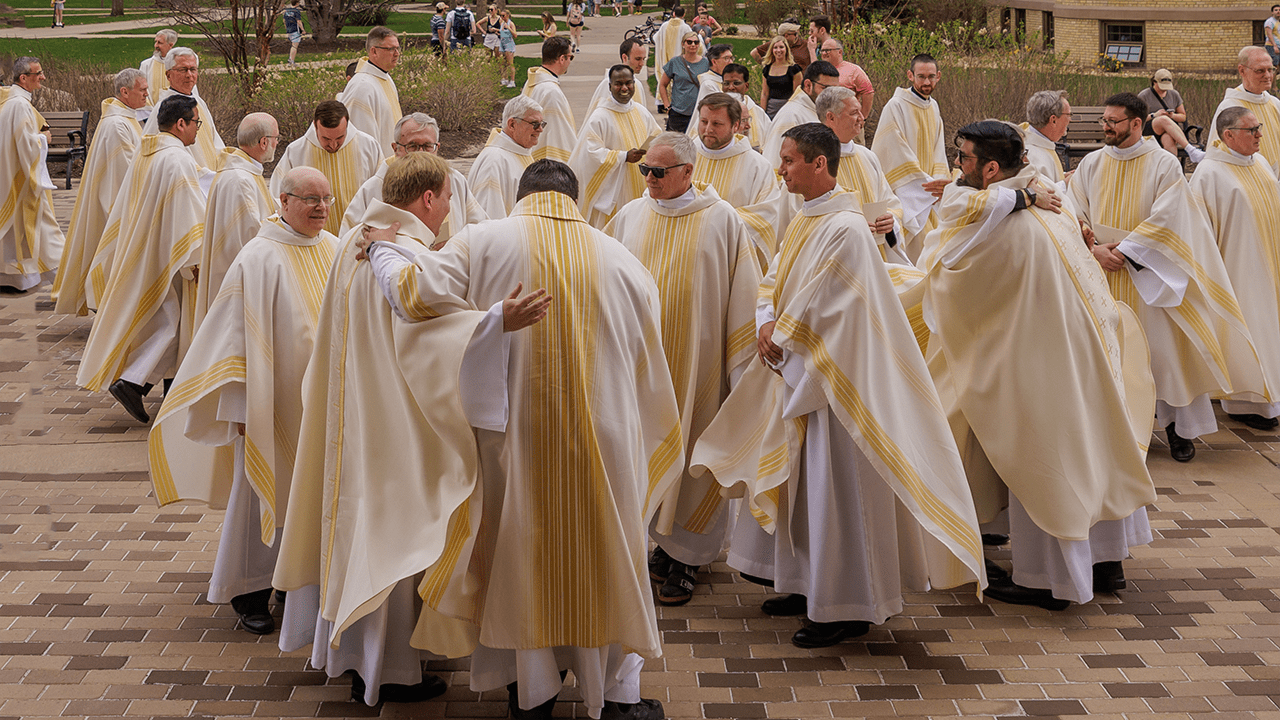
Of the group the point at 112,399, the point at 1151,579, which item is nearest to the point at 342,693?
the point at 1151,579

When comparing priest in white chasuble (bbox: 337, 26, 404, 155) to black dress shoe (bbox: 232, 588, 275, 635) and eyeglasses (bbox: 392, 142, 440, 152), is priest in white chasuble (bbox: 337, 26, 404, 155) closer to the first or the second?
eyeglasses (bbox: 392, 142, 440, 152)

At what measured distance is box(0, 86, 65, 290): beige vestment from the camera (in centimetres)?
1058

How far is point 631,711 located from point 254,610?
69.0 inches

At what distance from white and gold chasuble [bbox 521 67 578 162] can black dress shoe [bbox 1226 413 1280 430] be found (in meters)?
4.81

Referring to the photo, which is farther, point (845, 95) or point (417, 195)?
point (845, 95)

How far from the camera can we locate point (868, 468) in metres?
4.84

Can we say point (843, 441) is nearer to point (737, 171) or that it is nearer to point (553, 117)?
point (737, 171)

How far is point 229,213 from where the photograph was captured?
6469mm

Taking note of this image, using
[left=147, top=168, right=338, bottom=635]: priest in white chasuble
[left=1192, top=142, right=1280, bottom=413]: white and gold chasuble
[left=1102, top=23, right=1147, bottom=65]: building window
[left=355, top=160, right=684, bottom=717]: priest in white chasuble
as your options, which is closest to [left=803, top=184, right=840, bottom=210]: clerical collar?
[left=355, top=160, right=684, bottom=717]: priest in white chasuble

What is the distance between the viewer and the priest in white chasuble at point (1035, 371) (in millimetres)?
5133

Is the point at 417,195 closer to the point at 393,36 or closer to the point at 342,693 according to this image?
the point at 342,693

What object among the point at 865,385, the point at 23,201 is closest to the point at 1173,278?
the point at 865,385

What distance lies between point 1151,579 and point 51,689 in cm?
447

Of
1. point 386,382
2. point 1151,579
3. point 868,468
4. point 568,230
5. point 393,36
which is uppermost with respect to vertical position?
point 393,36
